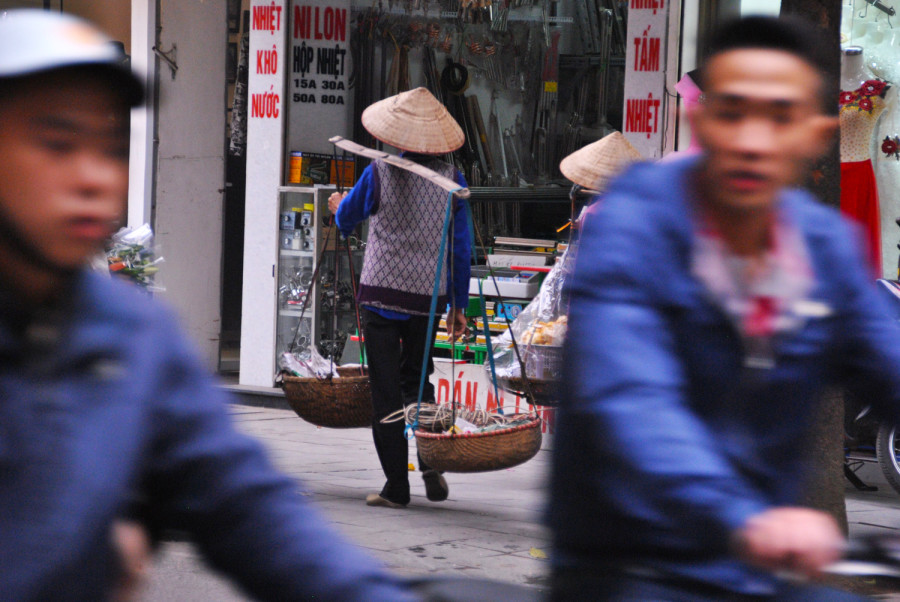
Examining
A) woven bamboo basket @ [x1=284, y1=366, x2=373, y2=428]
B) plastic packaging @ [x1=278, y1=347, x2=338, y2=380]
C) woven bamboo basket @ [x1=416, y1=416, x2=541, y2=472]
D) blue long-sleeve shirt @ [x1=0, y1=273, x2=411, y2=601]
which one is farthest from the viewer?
plastic packaging @ [x1=278, y1=347, x2=338, y2=380]

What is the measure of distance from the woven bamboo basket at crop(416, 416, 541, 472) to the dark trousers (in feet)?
1.04

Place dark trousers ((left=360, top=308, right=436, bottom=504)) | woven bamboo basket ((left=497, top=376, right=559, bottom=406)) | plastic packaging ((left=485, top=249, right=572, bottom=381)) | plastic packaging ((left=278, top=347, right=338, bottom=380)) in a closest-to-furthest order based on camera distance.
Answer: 1. dark trousers ((left=360, top=308, right=436, bottom=504))
2. plastic packaging ((left=278, top=347, right=338, bottom=380))
3. woven bamboo basket ((left=497, top=376, right=559, bottom=406))
4. plastic packaging ((left=485, top=249, right=572, bottom=381))

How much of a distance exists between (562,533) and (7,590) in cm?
83

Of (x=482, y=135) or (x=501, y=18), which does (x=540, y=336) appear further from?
(x=501, y=18)

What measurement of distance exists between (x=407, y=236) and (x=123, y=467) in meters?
5.35

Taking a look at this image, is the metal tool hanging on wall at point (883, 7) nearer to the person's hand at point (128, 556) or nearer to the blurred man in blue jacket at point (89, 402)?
the blurred man in blue jacket at point (89, 402)

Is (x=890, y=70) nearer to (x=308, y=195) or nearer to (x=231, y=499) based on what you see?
(x=308, y=195)

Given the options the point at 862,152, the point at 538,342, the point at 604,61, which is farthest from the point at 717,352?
the point at 604,61

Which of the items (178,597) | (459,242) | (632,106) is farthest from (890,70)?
(178,597)

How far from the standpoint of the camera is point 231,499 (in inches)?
57.7

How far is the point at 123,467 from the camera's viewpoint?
141 centimetres

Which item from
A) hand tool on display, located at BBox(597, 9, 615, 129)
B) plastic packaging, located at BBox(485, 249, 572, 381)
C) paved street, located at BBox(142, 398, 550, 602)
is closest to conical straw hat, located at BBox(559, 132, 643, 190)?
plastic packaging, located at BBox(485, 249, 572, 381)

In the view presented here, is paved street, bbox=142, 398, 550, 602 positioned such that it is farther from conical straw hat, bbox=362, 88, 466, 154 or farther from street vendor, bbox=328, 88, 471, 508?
conical straw hat, bbox=362, 88, 466, 154

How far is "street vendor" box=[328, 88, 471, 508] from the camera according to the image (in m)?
6.65
